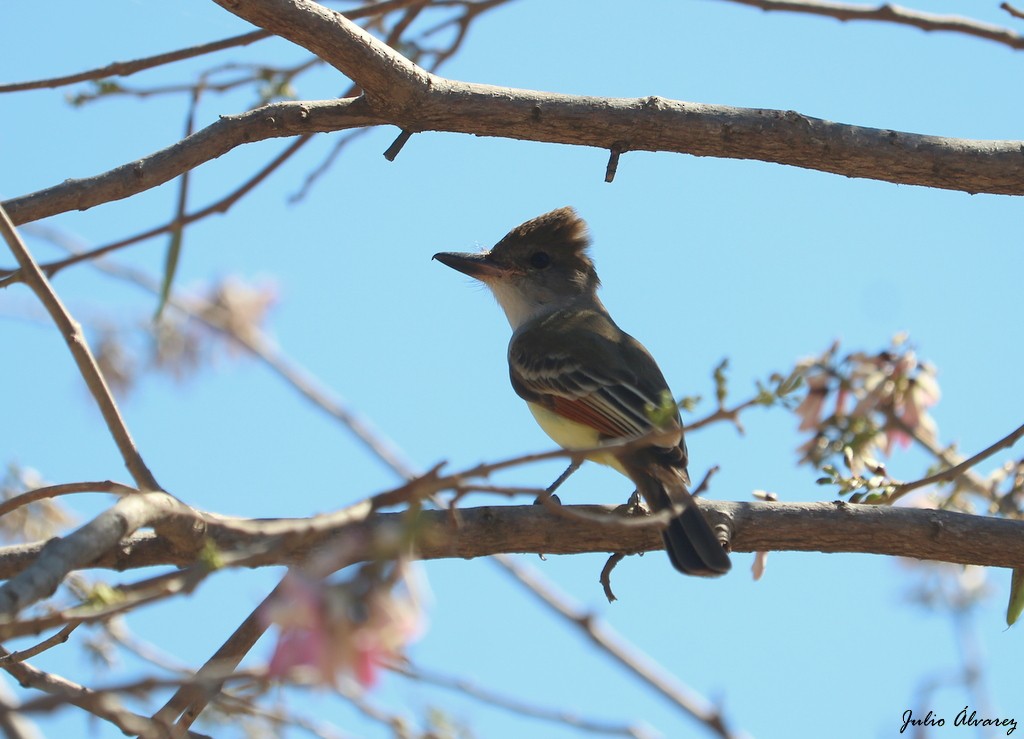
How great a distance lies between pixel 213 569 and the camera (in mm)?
1517

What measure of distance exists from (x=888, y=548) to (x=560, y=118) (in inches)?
58.3

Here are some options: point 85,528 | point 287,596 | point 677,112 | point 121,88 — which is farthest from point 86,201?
point 287,596

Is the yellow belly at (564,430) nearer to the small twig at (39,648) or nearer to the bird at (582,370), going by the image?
the bird at (582,370)

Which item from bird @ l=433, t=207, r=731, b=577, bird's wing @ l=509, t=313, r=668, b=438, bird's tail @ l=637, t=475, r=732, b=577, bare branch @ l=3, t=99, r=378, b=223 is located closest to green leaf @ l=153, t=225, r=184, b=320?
bare branch @ l=3, t=99, r=378, b=223

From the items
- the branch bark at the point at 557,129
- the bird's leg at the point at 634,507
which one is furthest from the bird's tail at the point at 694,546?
the branch bark at the point at 557,129

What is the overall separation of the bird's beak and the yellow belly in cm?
115

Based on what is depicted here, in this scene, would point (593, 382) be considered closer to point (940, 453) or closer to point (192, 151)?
point (940, 453)

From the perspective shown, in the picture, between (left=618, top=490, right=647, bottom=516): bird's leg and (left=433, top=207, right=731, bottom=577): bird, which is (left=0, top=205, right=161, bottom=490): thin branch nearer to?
(left=433, top=207, right=731, bottom=577): bird

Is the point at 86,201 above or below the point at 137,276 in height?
below

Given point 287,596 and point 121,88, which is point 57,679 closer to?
point 287,596

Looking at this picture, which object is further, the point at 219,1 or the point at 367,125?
the point at 367,125

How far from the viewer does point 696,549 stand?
10.8 feet

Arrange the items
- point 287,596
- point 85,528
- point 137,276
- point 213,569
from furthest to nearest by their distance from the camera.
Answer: point 137,276 → point 85,528 → point 213,569 → point 287,596

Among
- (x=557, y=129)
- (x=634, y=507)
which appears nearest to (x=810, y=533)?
(x=634, y=507)
